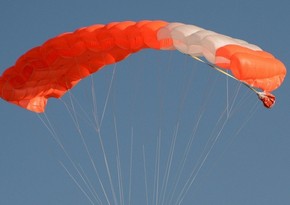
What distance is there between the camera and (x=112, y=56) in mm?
28297

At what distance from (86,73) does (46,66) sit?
4.05 ft

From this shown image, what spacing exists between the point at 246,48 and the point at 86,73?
225 inches

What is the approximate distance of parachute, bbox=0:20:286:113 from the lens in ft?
80.5

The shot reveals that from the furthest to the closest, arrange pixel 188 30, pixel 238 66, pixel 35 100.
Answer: pixel 35 100 < pixel 188 30 < pixel 238 66

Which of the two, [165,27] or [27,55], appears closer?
[165,27]

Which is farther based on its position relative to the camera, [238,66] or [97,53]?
[97,53]

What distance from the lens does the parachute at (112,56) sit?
24531mm

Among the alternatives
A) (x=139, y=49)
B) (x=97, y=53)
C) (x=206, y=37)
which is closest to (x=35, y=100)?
(x=97, y=53)

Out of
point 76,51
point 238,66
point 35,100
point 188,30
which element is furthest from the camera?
point 35,100

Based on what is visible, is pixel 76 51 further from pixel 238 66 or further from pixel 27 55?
pixel 238 66

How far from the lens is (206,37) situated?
982 inches

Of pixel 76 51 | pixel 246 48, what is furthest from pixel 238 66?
pixel 76 51

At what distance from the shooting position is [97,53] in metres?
28.3

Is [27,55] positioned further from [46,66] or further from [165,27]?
[165,27]
